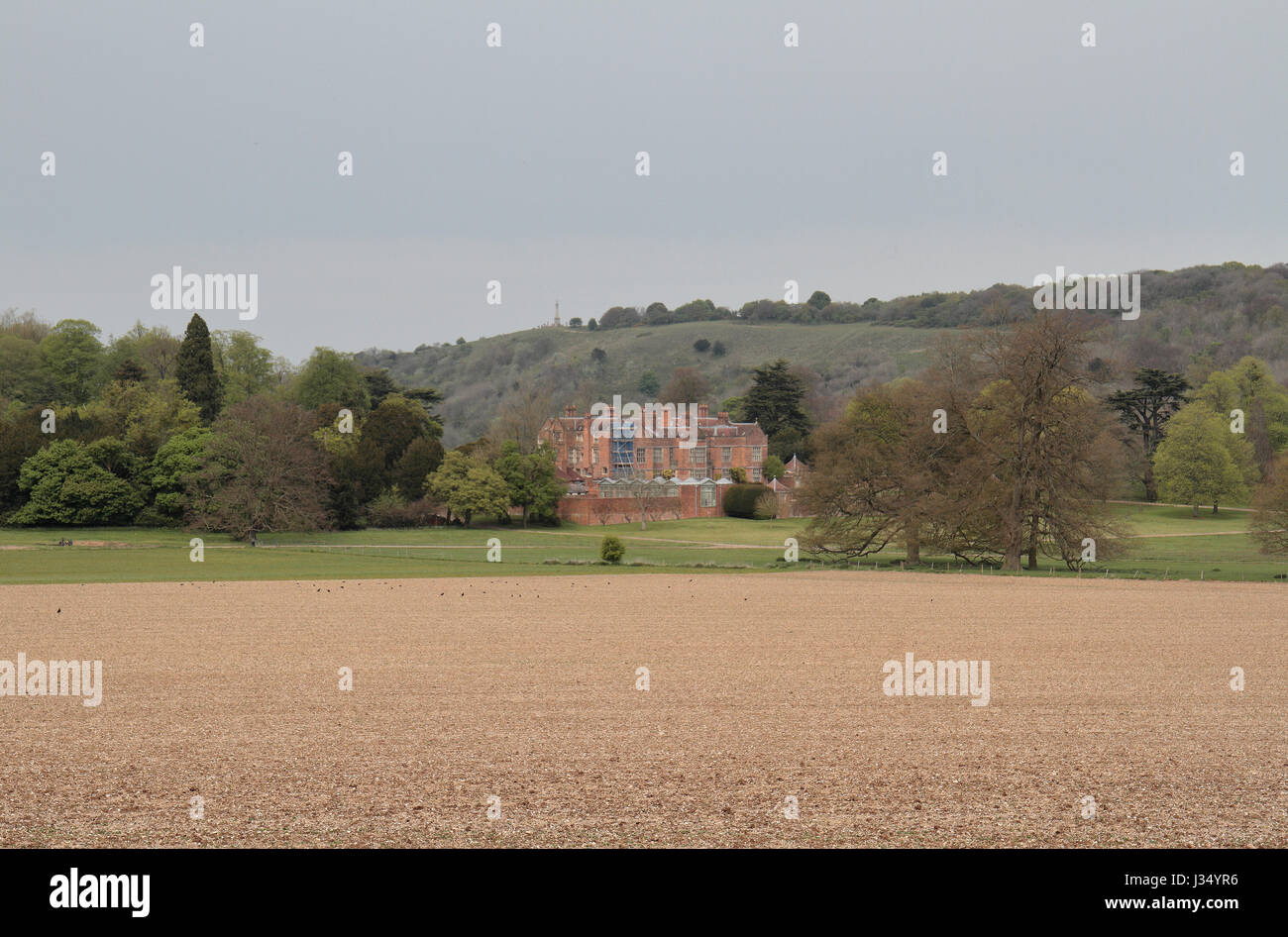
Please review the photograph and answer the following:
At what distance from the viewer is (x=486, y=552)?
64750 millimetres

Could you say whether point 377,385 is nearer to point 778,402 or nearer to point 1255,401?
point 778,402

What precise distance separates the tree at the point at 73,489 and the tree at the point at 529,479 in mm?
25323

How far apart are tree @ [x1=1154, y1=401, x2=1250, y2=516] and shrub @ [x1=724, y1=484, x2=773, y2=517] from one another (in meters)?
31.7

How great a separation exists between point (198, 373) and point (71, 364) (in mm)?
24350

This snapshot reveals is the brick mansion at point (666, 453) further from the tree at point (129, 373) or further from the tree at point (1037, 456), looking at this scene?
the tree at point (1037, 456)

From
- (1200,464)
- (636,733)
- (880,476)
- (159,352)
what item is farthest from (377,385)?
(636,733)

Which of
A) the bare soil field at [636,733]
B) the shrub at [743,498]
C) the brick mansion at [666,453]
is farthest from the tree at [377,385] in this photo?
the bare soil field at [636,733]

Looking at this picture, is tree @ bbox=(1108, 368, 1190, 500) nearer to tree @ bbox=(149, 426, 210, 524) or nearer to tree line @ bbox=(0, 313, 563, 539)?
tree line @ bbox=(0, 313, 563, 539)

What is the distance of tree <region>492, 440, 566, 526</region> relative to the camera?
87.6m

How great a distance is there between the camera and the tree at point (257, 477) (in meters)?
70.2

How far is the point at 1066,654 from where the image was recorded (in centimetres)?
2570
